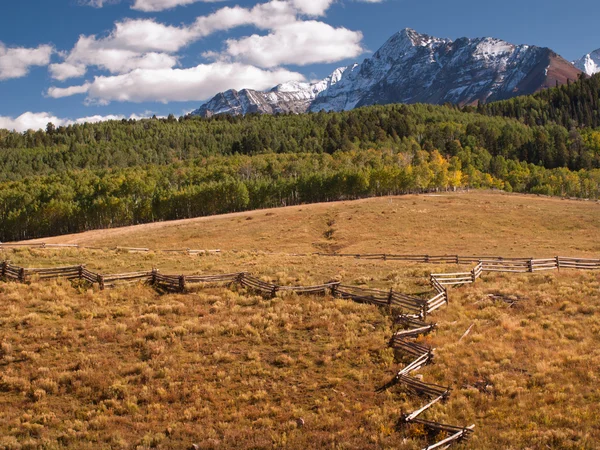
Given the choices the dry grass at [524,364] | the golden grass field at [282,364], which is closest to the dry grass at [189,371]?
the golden grass field at [282,364]

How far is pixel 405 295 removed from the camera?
27.8 metres

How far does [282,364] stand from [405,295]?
365 inches

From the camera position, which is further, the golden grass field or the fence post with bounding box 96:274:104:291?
the fence post with bounding box 96:274:104:291

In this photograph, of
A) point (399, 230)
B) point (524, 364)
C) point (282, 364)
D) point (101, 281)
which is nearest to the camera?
point (524, 364)

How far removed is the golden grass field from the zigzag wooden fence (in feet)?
2.08

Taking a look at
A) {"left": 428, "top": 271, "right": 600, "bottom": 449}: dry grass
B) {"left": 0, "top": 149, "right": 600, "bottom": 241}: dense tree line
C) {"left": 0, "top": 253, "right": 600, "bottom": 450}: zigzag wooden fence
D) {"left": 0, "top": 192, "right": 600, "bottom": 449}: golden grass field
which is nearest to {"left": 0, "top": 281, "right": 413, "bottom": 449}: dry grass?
{"left": 0, "top": 192, "right": 600, "bottom": 449}: golden grass field

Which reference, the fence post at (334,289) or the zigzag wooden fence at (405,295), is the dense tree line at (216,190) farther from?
the fence post at (334,289)

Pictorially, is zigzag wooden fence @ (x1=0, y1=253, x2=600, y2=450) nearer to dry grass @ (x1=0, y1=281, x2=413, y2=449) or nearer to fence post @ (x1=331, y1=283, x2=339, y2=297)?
fence post @ (x1=331, y1=283, x2=339, y2=297)

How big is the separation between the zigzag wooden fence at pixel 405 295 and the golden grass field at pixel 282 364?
2.08 ft

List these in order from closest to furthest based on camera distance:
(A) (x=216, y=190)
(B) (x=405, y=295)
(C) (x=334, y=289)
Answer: (B) (x=405, y=295), (C) (x=334, y=289), (A) (x=216, y=190)

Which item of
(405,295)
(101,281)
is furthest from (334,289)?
(101,281)

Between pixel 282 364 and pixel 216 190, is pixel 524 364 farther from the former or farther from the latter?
pixel 216 190

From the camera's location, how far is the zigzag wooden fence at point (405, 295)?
19.1 meters

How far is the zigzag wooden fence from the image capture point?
19.1 meters
